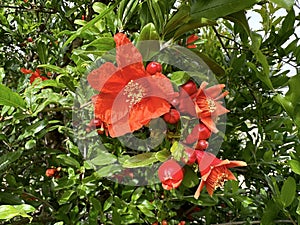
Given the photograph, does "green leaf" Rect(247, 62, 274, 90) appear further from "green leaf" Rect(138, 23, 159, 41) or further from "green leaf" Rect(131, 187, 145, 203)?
"green leaf" Rect(131, 187, 145, 203)

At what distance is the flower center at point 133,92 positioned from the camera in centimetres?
55

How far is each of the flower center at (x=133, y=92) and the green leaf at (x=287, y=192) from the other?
0.34 meters

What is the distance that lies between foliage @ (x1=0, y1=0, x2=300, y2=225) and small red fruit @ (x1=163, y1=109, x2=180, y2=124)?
44 mm

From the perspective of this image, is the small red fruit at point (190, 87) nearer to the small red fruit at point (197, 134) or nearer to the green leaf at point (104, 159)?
the small red fruit at point (197, 134)

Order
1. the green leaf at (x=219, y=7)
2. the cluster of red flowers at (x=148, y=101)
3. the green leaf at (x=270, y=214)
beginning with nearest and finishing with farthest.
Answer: the green leaf at (x=219, y=7) < the cluster of red flowers at (x=148, y=101) < the green leaf at (x=270, y=214)

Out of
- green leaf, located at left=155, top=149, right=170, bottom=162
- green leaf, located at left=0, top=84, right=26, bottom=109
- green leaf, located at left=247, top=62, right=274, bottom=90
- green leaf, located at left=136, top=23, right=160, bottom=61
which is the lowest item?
green leaf, located at left=155, top=149, right=170, bottom=162

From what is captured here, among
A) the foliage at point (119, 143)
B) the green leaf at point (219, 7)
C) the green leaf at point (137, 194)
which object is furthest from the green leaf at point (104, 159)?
the green leaf at point (219, 7)

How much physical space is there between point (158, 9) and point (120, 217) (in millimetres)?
499

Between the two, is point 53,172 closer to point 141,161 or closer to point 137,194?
point 137,194

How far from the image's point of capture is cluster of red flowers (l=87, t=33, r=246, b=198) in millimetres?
530

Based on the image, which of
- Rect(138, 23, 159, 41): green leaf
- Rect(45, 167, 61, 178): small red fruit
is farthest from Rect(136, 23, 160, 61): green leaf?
Rect(45, 167, 61, 178): small red fruit

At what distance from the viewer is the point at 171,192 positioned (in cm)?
97

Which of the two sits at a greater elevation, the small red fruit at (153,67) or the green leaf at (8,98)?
the small red fruit at (153,67)

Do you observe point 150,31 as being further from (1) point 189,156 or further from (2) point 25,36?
(2) point 25,36
